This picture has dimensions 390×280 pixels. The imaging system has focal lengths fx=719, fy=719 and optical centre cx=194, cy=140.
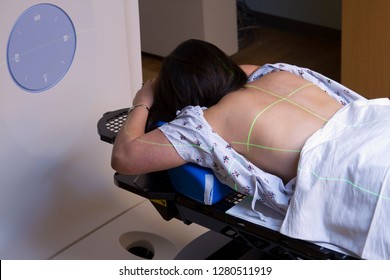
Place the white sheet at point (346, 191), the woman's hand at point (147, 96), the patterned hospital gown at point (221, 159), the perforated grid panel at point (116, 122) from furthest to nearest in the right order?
the perforated grid panel at point (116, 122), the woman's hand at point (147, 96), the patterned hospital gown at point (221, 159), the white sheet at point (346, 191)

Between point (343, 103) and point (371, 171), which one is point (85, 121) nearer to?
point (343, 103)

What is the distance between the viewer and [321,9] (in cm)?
320

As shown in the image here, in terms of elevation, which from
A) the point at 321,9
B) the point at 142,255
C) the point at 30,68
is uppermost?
the point at 30,68

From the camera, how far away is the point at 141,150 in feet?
4.45

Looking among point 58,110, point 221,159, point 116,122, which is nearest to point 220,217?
point 221,159

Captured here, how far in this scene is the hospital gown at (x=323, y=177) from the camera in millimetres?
1191

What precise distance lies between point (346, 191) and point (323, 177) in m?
0.05

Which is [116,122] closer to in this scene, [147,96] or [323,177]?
[147,96]

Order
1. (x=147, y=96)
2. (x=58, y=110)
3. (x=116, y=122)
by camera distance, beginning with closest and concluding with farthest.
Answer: (x=147, y=96) → (x=116, y=122) → (x=58, y=110)

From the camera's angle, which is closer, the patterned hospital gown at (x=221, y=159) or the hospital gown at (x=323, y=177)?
the hospital gown at (x=323, y=177)

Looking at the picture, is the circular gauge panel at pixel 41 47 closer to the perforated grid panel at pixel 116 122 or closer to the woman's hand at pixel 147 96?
the perforated grid panel at pixel 116 122

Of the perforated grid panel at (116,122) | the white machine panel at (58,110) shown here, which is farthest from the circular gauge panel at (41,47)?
the perforated grid panel at (116,122)
